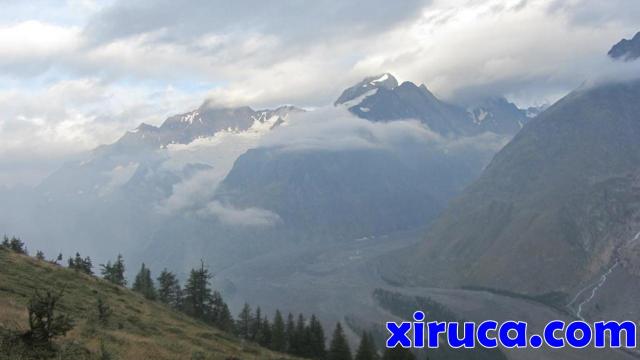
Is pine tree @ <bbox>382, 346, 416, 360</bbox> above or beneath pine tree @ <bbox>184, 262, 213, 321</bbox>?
beneath

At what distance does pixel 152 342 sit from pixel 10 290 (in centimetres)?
1460

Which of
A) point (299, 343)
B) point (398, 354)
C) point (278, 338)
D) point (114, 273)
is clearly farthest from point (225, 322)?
point (398, 354)

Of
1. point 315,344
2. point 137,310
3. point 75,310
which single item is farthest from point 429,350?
point 75,310

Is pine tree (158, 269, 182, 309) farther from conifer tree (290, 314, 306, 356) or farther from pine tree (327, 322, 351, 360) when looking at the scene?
pine tree (327, 322, 351, 360)

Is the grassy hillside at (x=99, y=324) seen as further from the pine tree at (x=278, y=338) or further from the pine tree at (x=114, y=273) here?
the pine tree at (x=114, y=273)

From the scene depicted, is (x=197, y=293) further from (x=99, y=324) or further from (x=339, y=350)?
(x=99, y=324)

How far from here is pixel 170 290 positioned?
11669 centimetres

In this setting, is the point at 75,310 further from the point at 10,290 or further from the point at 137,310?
the point at 137,310

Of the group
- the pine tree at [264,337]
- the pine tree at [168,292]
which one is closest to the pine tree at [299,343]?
the pine tree at [264,337]

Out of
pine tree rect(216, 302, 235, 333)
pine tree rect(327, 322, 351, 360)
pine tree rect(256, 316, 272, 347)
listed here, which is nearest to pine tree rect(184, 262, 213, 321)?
pine tree rect(216, 302, 235, 333)

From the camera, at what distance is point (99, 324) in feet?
158

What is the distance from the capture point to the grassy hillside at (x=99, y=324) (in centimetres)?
3850

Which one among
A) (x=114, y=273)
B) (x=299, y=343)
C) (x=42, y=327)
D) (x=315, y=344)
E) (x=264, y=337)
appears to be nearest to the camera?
(x=42, y=327)

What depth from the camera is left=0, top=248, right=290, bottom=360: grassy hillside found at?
38.5 metres
